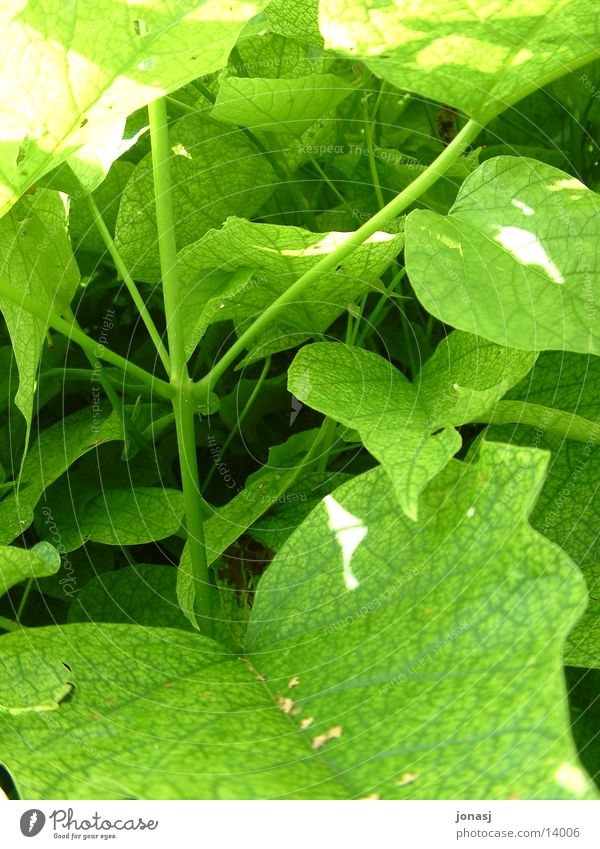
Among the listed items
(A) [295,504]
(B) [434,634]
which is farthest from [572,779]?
(A) [295,504]

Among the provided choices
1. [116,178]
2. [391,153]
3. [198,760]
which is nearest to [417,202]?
[391,153]

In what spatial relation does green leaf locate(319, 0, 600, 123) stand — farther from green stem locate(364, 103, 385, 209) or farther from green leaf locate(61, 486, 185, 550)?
green leaf locate(61, 486, 185, 550)

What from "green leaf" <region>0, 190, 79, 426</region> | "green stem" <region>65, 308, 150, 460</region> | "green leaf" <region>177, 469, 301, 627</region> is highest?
"green leaf" <region>0, 190, 79, 426</region>

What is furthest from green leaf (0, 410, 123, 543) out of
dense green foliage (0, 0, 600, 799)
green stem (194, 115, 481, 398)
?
green stem (194, 115, 481, 398)

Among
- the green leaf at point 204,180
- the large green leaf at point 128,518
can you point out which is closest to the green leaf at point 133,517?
the large green leaf at point 128,518

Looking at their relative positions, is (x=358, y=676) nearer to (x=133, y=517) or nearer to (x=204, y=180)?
(x=133, y=517)
